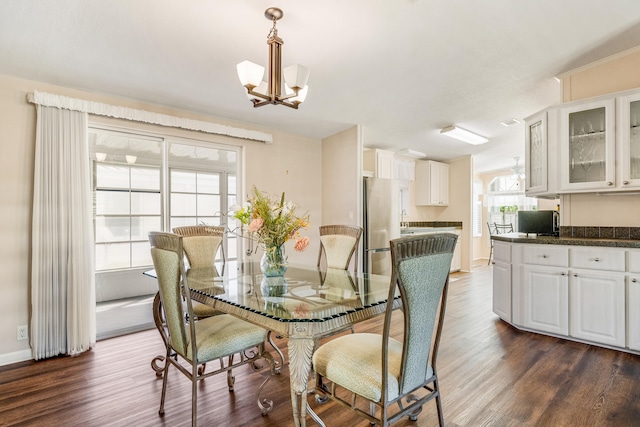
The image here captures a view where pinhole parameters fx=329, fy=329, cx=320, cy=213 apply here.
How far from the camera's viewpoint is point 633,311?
106 inches

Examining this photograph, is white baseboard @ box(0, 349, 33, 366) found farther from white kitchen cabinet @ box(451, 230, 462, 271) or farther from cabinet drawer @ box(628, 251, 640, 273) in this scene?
white kitchen cabinet @ box(451, 230, 462, 271)

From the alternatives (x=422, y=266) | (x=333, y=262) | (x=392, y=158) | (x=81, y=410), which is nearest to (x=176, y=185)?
(x=333, y=262)

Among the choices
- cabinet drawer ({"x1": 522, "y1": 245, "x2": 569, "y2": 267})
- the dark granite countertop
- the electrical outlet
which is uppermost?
the dark granite countertop

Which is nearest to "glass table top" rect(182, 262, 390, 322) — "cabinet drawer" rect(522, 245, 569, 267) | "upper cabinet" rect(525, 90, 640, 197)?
"cabinet drawer" rect(522, 245, 569, 267)

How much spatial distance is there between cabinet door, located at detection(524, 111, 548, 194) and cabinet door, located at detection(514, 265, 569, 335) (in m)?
0.87

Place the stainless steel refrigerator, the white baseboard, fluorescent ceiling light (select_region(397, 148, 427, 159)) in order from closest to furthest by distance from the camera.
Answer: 1. the white baseboard
2. the stainless steel refrigerator
3. fluorescent ceiling light (select_region(397, 148, 427, 159))

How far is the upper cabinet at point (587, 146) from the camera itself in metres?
2.90

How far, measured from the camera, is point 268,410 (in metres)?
1.96

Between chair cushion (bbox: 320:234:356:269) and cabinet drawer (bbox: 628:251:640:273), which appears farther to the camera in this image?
chair cushion (bbox: 320:234:356:269)

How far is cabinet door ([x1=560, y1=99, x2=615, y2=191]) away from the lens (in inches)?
117

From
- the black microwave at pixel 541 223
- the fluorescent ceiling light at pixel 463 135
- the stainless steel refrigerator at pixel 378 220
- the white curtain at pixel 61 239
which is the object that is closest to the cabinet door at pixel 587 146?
the black microwave at pixel 541 223

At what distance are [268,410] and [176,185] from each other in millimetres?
2583

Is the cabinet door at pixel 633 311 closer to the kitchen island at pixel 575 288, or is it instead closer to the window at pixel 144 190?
the kitchen island at pixel 575 288

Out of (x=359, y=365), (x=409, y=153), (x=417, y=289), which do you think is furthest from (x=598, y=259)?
(x=409, y=153)
